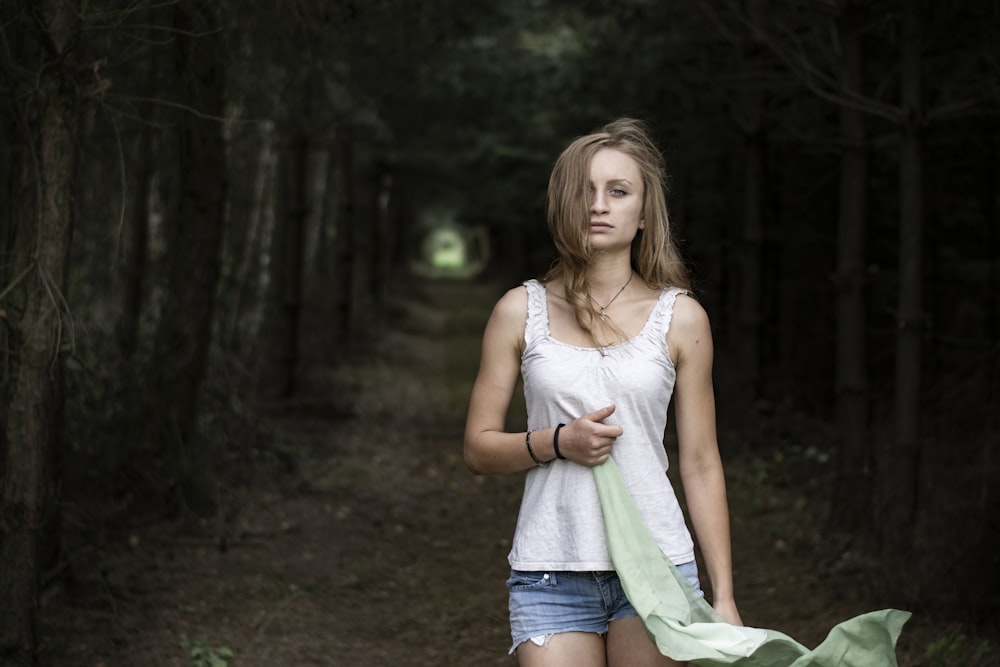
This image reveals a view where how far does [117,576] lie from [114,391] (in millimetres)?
1926

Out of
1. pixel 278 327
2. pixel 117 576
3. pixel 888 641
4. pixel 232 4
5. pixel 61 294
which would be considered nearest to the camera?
pixel 888 641

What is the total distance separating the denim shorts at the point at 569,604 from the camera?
10.5ft

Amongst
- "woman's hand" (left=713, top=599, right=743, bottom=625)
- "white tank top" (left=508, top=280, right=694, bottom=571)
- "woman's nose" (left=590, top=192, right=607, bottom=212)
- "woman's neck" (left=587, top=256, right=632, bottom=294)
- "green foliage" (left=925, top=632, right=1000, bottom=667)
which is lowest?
"green foliage" (left=925, top=632, right=1000, bottom=667)

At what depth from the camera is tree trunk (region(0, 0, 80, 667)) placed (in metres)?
5.30

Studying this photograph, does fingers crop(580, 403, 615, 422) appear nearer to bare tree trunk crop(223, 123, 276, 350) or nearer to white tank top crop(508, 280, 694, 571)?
white tank top crop(508, 280, 694, 571)

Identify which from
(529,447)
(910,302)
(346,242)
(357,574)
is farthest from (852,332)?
(346,242)

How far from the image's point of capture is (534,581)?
3.25 meters

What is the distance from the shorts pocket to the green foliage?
352 cm

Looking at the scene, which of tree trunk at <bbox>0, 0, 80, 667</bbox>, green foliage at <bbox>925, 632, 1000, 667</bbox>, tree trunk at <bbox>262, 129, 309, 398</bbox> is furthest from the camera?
tree trunk at <bbox>262, 129, 309, 398</bbox>

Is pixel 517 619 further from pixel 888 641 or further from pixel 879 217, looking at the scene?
pixel 879 217

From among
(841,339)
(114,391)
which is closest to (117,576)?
(114,391)

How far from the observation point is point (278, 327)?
52.0 ft

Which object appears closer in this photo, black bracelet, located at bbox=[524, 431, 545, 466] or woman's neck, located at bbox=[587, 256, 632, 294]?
black bracelet, located at bbox=[524, 431, 545, 466]

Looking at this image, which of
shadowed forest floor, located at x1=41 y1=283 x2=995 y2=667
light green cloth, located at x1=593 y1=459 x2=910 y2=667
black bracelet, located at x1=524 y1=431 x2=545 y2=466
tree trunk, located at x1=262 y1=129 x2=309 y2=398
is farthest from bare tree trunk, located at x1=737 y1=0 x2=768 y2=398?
light green cloth, located at x1=593 y1=459 x2=910 y2=667
